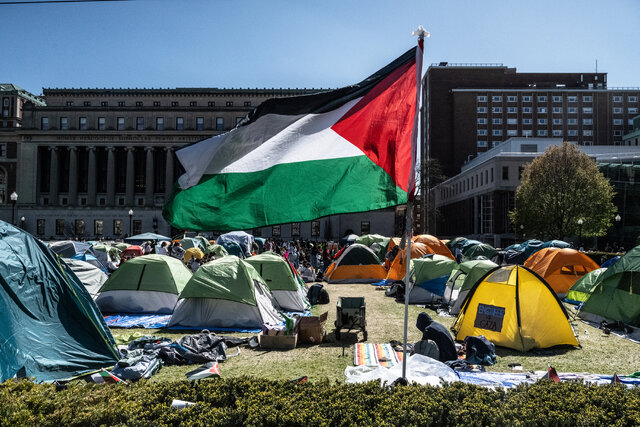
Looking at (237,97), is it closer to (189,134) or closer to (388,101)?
(189,134)

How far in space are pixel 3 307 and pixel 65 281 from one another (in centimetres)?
116

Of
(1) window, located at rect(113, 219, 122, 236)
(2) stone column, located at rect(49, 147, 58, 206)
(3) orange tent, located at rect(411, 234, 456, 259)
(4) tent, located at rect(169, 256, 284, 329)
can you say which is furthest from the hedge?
(2) stone column, located at rect(49, 147, 58, 206)

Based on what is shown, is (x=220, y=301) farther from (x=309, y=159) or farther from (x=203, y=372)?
(x=309, y=159)

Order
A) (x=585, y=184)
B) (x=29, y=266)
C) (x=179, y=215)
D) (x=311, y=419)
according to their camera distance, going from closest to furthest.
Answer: (x=311, y=419) < (x=179, y=215) < (x=29, y=266) < (x=585, y=184)

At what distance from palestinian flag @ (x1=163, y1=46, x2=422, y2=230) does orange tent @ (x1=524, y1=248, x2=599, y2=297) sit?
1428 centimetres

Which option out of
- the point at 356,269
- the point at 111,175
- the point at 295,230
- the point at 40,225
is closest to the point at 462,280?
the point at 356,269

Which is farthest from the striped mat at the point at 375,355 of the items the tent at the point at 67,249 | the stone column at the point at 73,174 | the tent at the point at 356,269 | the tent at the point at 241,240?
the stone column at the point at 73,174

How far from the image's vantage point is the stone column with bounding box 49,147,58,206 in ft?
249

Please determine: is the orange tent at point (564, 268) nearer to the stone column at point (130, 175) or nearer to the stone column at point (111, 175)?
the stone column at point (130, 175)

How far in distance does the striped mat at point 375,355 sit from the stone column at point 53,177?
3149 inches


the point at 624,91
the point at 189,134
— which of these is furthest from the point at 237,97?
the point at 624,91

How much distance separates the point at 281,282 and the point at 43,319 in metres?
7.67

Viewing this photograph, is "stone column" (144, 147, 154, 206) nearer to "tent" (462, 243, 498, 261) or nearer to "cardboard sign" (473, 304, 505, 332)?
"tent" (462, 243, 498, 261)

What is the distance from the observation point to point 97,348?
8594 mm
